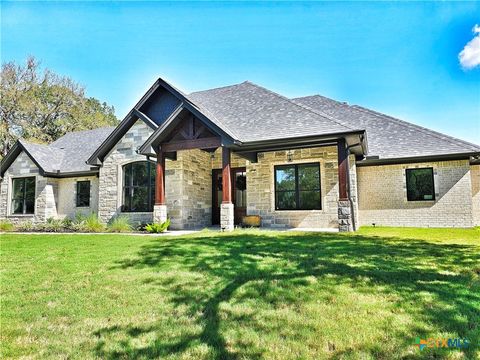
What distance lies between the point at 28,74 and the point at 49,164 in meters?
21.0

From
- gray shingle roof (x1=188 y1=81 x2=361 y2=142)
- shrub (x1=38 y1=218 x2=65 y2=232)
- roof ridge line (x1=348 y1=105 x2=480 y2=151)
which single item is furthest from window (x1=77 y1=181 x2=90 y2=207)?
roof ridge line (x1=348 y1=105 x2=480 y2=151)

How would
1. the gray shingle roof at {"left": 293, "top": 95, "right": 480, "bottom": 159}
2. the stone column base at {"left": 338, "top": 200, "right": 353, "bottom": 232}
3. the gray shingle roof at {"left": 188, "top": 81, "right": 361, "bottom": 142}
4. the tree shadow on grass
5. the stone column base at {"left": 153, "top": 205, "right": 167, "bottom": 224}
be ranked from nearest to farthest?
the tree shadow on grass
the stone column base at {"left": 338, "top": 200, "right": 353, "bottom": 232}
the gray shingle roof at {"left": 188, "top": 81, "right": 361, "bottom": 142}
the stone column base at {"left": 153, "top": 205, "right": 167, "bottom": 224}
the gray shingle roof at {"left": 293, "top": 95, "right": 480, "bottom": 159}

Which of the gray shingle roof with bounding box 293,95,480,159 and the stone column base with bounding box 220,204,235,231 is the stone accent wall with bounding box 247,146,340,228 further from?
the stone column base with bounding box 220,204,235,231

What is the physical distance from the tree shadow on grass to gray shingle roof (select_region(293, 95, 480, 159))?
22.7ft

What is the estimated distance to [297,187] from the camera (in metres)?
12.7

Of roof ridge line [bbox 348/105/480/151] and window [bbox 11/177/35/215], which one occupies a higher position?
roof ridge line [bbox 348/105/480/151]

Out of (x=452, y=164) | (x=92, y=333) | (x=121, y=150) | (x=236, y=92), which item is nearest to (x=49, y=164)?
(x=121, y=150)

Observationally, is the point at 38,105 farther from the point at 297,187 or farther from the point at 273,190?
the point at 297,187

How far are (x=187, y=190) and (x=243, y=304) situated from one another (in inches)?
370

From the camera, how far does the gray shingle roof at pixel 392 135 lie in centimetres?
1247

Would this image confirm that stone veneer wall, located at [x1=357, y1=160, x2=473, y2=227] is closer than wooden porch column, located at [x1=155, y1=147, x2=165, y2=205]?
No

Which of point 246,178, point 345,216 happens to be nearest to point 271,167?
point 246,178

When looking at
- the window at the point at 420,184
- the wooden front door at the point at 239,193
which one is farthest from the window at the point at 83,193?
the window at the point at 420,184

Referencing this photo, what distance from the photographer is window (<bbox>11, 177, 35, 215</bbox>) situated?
16812mm
